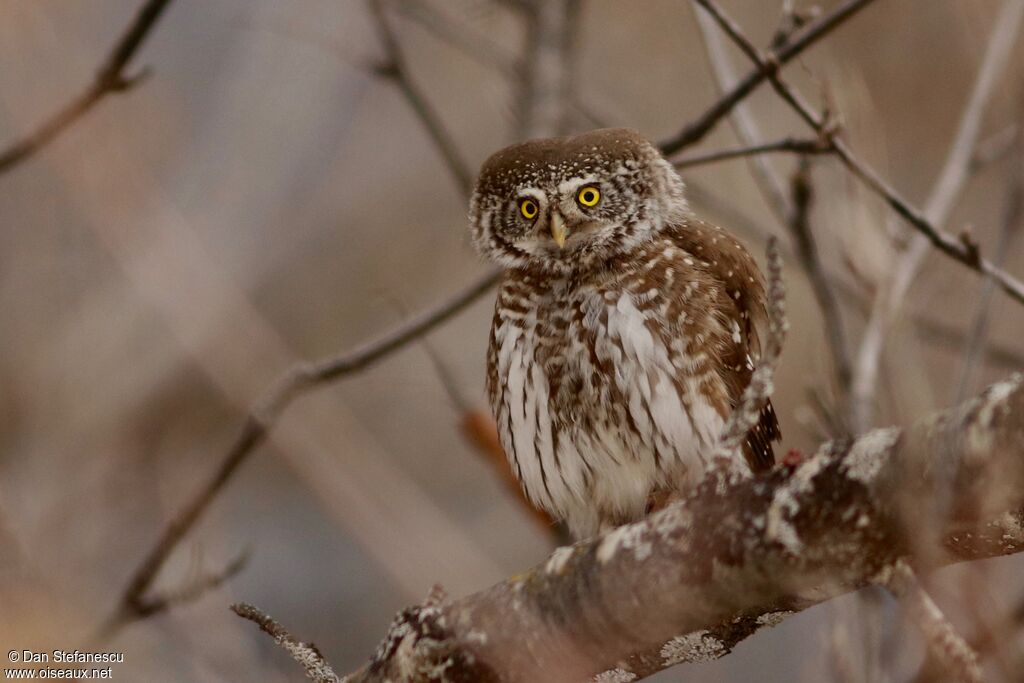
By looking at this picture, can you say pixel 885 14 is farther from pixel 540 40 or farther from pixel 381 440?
pixel 381 440

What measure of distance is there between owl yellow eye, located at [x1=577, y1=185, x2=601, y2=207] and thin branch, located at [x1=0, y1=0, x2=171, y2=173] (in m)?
1.58

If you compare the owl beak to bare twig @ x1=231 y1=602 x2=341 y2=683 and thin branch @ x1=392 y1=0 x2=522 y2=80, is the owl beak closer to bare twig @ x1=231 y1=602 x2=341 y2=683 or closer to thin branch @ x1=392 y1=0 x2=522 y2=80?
bare twig @ x1=231 y1=602 x2=341 y2=683

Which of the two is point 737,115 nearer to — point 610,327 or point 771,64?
point 771,64

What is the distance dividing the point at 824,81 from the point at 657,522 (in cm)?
206

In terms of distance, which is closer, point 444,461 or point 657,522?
point 657,522

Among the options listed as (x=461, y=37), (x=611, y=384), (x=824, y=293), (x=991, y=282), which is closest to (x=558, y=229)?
(x=611, y=384)

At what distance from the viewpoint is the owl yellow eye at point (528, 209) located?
4.79 meters

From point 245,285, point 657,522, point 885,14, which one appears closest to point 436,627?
point 657,522

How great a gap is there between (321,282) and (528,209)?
6.12 meters

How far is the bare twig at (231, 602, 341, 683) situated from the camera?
3.14 metres

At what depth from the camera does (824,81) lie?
14.2 ft

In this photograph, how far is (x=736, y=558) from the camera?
2.68 meters

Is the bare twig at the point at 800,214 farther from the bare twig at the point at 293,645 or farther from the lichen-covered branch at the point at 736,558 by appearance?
the bare twig at the point at 293,645

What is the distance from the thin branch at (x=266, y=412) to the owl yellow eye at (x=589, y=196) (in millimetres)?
502
